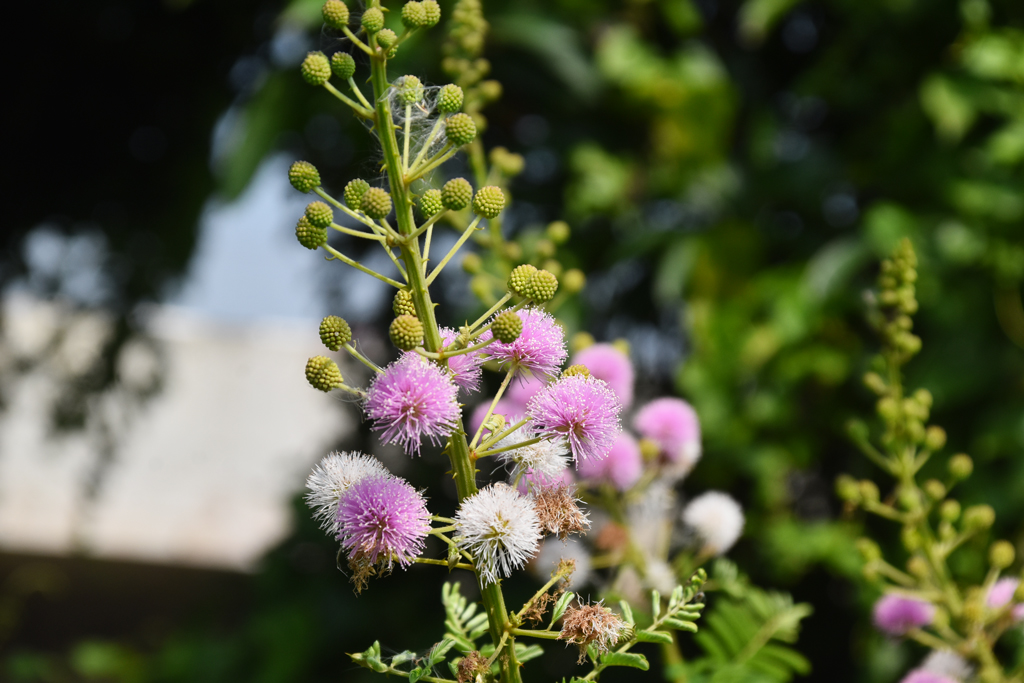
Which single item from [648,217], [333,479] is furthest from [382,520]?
[648,217]

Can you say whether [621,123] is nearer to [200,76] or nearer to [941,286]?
[941,286]

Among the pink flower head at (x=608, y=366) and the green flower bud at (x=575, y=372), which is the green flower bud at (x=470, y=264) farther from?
the green flower bud at (x=575, y=372)

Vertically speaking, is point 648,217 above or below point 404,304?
above

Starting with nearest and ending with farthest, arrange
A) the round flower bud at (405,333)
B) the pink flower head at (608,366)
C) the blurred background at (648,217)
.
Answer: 1. the round flower bud at (405,333)
2. the pink flower head at (608,366)
3. the blurred background at (648,217)

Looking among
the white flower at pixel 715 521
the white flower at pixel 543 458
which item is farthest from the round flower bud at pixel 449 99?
the white flower at pixel 715 521

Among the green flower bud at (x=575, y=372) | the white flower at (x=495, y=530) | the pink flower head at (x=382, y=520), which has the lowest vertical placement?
the pink flower head at (x=382, y=520)

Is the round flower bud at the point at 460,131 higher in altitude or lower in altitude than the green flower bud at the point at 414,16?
lower

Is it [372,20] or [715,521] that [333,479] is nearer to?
[372,20]
